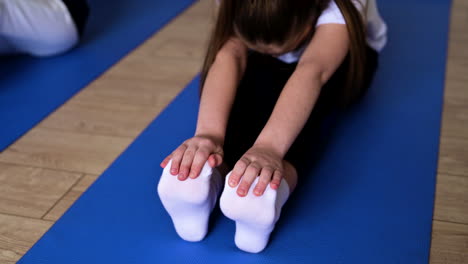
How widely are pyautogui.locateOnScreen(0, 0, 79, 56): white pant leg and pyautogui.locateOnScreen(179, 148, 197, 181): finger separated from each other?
3.09ft

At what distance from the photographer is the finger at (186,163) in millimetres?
718

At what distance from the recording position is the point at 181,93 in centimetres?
133

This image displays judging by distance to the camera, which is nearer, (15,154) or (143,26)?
(15,154)

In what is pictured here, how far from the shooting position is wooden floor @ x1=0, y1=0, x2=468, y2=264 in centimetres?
87

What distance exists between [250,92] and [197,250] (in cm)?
37

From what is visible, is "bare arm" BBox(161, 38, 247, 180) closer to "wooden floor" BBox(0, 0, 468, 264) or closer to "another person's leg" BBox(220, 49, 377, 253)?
"another person's leg" BBox(220, 49, 377, 253)

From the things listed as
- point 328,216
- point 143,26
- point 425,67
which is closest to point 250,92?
point 328,216

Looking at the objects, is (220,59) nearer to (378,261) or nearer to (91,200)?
(91,200)

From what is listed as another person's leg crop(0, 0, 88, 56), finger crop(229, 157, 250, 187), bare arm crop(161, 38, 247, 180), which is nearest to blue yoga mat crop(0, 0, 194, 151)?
another person's leg crop(0, 0, 88, 56)

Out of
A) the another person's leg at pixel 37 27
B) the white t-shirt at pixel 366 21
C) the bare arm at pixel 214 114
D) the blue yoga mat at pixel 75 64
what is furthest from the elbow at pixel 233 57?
the another person's leg at pixel 37 27

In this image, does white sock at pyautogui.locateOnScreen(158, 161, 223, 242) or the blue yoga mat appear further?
the blue yoga mat

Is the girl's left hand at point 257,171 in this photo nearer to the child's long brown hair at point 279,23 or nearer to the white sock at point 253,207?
the white sock at point 253,207

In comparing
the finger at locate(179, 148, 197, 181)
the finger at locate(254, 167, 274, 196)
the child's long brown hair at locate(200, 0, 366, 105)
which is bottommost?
the finger at locate(254, 167, 274, 196)

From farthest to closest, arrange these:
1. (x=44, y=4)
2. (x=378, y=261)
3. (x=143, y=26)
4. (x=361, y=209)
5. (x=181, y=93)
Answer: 1. (x=143, y=26)
2. (x=44, y=4)
3. (x=181, y=93)
4. (x=361, y=209)
5. (x=378, y=261)
